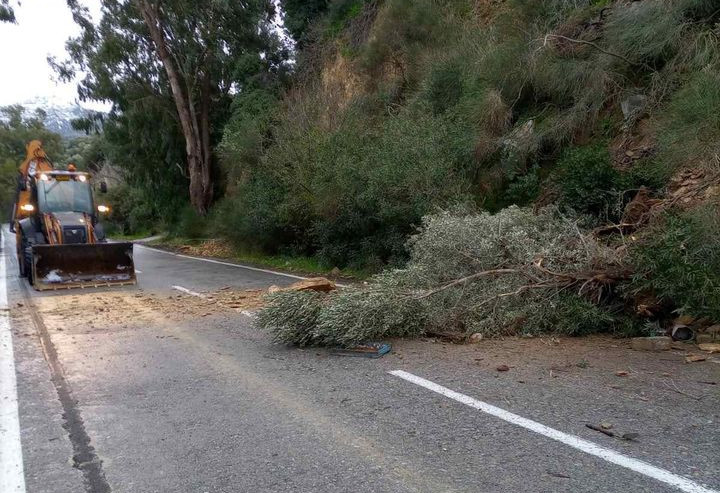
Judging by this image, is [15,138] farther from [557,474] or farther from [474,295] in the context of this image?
[557,474]

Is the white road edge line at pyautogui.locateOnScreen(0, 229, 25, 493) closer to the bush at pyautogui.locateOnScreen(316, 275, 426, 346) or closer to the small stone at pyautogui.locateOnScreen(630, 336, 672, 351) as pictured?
the bush at pyautogui.locateOnScreen(316, 275, 426, 346)

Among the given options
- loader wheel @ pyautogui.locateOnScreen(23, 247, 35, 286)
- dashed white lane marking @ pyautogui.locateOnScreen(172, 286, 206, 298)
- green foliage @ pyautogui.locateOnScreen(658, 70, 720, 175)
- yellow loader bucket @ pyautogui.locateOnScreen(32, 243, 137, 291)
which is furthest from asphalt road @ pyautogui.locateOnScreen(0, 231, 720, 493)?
loader wheel @ pyautogui.locateOnScreen(23, 247, 35, 286)

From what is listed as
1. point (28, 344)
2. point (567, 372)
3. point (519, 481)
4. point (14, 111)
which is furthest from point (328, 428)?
point (14, 111)

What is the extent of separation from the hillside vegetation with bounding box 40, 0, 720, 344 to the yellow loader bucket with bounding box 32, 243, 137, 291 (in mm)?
4855

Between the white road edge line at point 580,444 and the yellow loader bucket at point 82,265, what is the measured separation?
415 inches

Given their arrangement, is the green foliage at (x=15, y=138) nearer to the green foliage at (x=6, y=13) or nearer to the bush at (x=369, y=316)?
the green foliage at (x=6, y=13)

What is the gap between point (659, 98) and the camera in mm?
11266

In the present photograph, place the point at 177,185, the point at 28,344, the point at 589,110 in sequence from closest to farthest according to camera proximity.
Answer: the point at 28,344 < the point at 589,110 < the point at 177,185

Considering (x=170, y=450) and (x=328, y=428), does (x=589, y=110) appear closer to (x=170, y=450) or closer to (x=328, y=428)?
(x=328, y=428)

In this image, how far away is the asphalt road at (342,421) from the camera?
405cm

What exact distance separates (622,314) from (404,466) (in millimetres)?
4617

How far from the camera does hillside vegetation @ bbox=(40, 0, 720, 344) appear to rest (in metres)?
7.65

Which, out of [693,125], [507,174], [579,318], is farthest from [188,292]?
[693,125]

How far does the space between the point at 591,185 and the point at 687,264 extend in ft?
11.3
